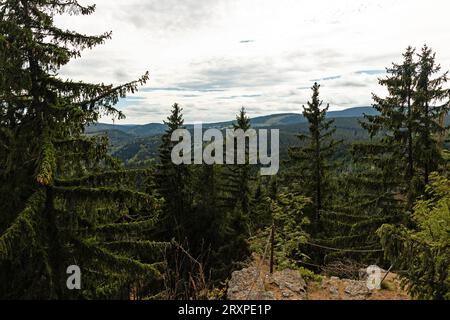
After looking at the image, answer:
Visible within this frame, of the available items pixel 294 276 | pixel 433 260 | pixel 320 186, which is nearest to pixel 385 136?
pixel 320 186

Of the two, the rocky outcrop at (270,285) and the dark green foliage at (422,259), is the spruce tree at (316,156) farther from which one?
the dark green foliage at (422,259)

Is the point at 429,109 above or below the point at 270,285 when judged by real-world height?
above

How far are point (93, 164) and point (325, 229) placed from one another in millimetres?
18336

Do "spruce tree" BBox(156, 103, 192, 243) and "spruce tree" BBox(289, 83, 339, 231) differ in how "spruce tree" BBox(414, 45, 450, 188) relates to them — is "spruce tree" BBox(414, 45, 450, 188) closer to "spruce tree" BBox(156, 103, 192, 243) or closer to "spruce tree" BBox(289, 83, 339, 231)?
"spruce tree" BBox(289, 83, 339, 231)

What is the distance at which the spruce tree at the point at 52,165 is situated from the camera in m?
7.98

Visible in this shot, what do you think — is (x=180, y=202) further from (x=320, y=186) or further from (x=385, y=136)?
(x=385, y=136)

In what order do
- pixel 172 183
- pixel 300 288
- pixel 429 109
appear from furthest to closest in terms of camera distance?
pixel 172 183
pixel 429 109
pixel 300 288

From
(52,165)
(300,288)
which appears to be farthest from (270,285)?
(52,165)

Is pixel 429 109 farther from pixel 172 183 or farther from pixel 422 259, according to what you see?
pixel 172 183

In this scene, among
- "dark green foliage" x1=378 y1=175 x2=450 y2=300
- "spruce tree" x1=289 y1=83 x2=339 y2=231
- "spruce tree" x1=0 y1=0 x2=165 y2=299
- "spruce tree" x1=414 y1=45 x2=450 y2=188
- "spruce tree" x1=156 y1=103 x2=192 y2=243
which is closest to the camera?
"dark green foliage" x1=378 y1=175 x2=450 y2=300

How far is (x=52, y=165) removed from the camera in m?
7.36

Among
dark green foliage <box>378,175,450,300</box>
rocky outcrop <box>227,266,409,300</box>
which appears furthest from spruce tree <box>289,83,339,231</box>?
dark green foliage <box>378,175,450,300</box>

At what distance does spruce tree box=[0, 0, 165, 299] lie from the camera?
798 centimetres

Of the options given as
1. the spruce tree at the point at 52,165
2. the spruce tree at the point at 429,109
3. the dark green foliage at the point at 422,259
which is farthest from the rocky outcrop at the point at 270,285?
the spruce tree at the point at 429,109
